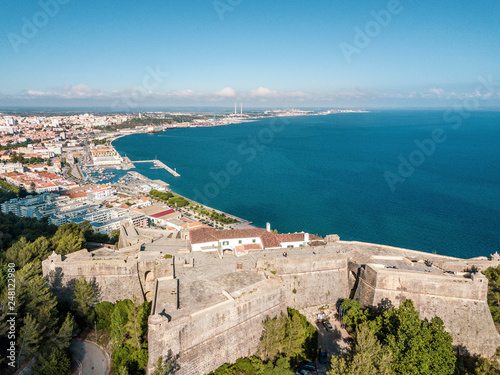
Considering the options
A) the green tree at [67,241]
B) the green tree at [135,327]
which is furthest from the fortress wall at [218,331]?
the green tree at [67,241]

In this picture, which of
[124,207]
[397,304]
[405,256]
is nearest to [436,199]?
[405,256]

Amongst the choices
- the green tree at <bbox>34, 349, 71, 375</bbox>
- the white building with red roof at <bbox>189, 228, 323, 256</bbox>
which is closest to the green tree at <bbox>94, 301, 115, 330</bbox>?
the green tree at <bbox>34, 349, 71, 375</bbox>

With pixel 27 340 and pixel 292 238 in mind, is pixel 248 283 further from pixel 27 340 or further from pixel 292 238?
pixel 27 340

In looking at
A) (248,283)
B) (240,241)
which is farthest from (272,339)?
(240,241)

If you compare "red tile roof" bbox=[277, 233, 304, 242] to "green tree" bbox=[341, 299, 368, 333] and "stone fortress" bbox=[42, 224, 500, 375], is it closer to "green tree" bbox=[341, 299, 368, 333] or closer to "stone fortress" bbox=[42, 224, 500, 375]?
"stone fortress" bbox=[42, 224, 500, 375]

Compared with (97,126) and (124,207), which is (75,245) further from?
(97,126)
